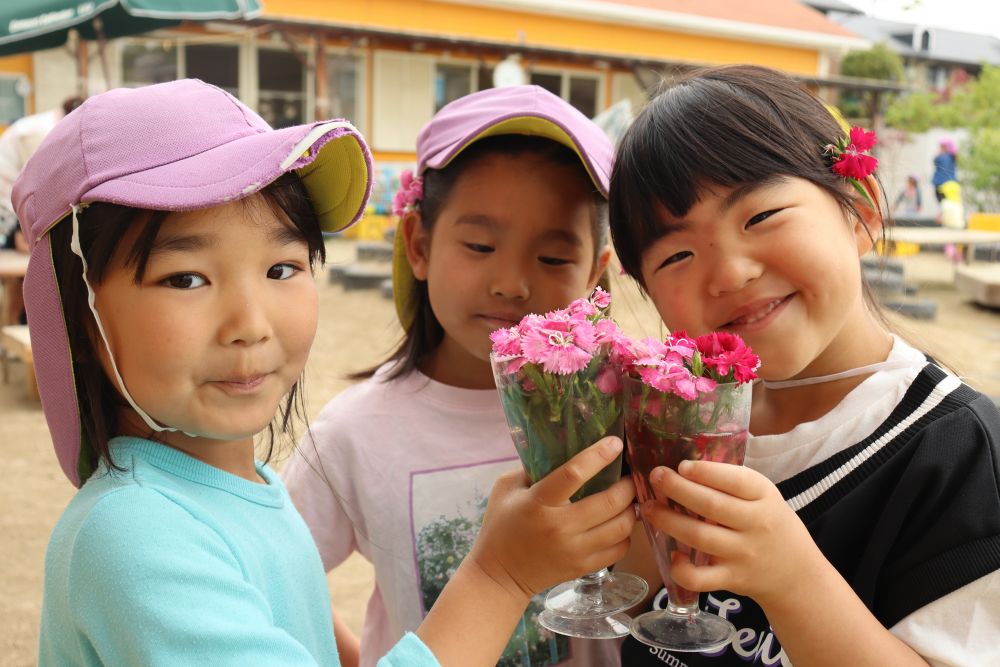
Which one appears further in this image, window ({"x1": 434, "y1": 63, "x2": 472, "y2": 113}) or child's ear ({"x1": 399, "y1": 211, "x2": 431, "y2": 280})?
window ({"x1": 434, "y1": 63, "x2": 472, "y2": 113})

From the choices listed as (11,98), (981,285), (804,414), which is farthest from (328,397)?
(11,98)

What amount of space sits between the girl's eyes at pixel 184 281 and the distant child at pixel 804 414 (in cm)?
71

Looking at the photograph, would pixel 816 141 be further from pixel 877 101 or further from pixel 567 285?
pixel 877 101

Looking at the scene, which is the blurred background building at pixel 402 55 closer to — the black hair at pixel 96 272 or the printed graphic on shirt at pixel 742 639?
the printed graphic on shirt at pixel 742 639

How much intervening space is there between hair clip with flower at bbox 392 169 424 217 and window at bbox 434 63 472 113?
17.9m

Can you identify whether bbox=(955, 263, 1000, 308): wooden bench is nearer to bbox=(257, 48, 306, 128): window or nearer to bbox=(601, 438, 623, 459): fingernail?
bbox=(601, 438, 623, 459): fingernail

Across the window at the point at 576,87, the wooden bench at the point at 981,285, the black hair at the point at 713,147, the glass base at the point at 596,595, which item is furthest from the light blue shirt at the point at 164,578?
the window at the point at 576,87

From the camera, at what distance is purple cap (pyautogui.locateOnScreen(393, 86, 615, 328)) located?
1.95 metres

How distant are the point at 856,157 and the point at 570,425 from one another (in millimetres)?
756

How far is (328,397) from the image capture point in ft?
22.7

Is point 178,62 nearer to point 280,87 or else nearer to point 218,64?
point 218,64

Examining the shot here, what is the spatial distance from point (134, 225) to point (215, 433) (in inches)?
12.6

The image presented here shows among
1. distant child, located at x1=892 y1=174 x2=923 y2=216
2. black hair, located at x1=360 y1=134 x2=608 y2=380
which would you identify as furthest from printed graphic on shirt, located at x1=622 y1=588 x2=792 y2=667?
distant child, located at x1=892 y1=174 x2=923 y2=216

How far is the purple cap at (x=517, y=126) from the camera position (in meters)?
1.95
